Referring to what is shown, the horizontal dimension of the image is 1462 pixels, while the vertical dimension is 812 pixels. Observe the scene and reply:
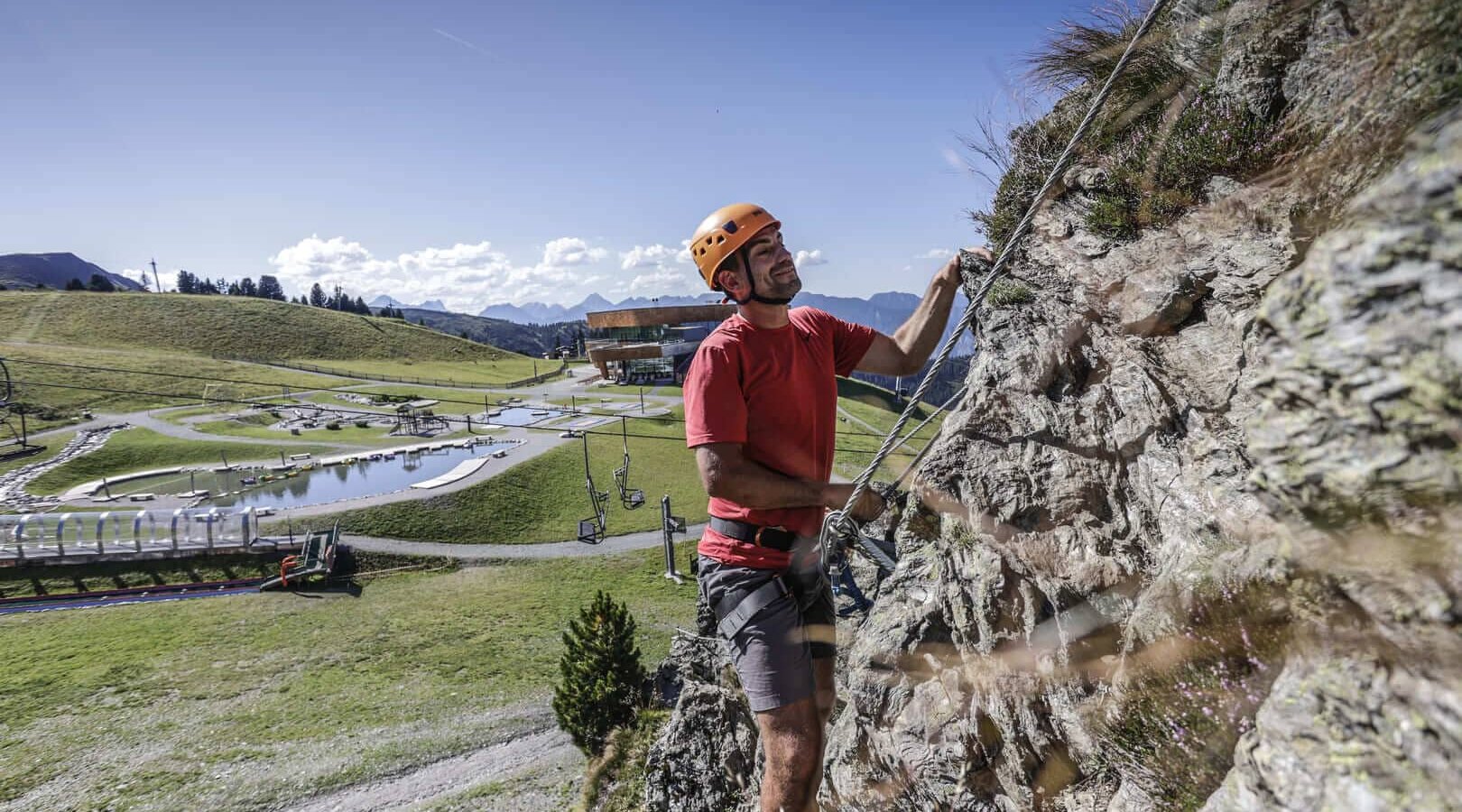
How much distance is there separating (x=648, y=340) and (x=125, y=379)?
7332 centimetres

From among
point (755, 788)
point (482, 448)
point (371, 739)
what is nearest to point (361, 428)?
point (482, 448)

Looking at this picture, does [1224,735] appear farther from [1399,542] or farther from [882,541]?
[882,541]

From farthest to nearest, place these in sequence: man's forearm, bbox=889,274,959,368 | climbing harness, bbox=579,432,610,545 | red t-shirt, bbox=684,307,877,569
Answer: climbing harness, bbox=579,432,610,545 < man's forearm, bbox=889,274,959,368 < red t-shirt, bbox=684,307,877,569

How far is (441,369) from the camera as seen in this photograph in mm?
122438

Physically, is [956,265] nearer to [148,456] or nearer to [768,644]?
[768,644]

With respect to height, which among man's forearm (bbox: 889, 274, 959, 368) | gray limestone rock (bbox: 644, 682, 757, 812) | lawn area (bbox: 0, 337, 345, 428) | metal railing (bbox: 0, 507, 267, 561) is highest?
man's forearm (bbox: 889, 274, 959, 368)

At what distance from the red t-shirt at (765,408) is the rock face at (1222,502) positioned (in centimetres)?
132

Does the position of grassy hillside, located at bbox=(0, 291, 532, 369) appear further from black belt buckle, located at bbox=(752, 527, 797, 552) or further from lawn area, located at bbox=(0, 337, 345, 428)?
black belt buckle, located at bbox=(752, 527, 797, 552)

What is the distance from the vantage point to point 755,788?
816 centimetres

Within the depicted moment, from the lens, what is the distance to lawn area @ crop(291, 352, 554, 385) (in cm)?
10663

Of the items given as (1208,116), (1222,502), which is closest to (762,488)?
(1222,502)

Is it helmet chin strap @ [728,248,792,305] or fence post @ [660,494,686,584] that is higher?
helmet chin strap @ [728,248,792,305]

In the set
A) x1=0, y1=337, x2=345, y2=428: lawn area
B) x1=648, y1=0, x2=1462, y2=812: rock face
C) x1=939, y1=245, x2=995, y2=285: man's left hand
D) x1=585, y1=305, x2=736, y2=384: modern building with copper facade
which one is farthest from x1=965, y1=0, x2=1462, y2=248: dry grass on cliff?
x1=0, y1=337, x2=345, y2=428: lawn area

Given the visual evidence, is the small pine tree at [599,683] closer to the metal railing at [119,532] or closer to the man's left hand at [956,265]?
the man's left hand at [956,265]
